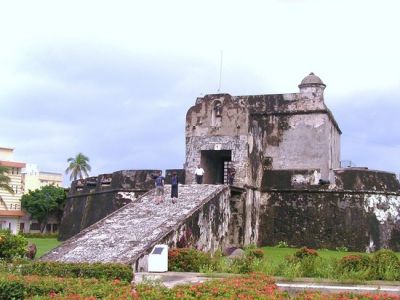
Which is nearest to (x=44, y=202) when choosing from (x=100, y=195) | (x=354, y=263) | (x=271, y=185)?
(x=100, y=195)

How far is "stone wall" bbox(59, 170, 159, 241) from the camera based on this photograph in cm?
2117

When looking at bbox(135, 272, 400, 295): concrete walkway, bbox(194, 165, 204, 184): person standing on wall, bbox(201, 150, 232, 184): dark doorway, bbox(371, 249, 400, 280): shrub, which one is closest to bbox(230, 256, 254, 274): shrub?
bbox(135, 272, 400, 295): concrete walkway

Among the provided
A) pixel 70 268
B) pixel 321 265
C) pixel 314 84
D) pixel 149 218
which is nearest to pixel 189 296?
pixel 70 268

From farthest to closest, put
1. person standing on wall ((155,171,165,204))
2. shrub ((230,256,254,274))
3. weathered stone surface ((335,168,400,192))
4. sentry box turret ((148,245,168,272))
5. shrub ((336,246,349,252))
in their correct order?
weathered stone surface ((335,168,400,192)) → shrub ((336,246,349,252)) → person standing on wall ((155,171,165,204)) → sentry box turret ((148,245,168,272)) → shrub ((230,256,254,274))

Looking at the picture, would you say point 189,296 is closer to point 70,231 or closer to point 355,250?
point 355,250

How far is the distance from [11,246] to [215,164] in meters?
8.74

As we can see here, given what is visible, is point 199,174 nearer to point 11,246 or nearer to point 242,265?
point 11,246

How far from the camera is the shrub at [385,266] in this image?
9.77 meters

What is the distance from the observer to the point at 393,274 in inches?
385

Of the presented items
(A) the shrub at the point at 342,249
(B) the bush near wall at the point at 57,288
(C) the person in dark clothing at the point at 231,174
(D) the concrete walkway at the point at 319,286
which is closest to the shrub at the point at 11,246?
(D) the concrete walkway at the point at 319,286

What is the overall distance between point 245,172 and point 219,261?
7.55 m

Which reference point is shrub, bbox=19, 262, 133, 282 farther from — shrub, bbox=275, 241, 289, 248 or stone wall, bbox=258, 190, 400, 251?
stone wall, bbox=258, 190, 400, 251

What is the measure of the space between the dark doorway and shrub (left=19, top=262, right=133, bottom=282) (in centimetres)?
1001

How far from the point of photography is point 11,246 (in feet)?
44.5
